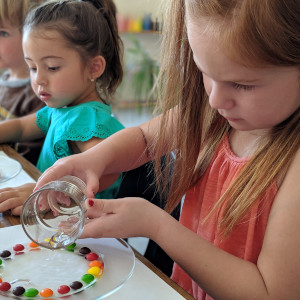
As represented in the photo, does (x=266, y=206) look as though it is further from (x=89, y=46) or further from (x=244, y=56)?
(x=89, y=46)

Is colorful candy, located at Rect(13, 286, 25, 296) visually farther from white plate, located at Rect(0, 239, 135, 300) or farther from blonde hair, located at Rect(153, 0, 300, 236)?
blonde hair, located at Rect(153, 0, 300, 236)

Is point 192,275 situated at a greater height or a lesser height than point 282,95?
lesser

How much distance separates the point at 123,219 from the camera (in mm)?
649

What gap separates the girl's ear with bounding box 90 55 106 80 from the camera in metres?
1.22

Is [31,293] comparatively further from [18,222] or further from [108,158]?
[108,158]

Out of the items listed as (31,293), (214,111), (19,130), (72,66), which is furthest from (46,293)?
(19,130)

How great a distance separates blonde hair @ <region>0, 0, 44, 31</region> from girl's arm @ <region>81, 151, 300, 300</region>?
43.1 inches

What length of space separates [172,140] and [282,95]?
0.36 m

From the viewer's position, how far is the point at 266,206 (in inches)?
28.5

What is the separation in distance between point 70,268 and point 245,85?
1.15 feet

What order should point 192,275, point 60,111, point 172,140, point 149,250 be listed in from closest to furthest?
point 192,275 < point 172,140 < point 149,250 < point 60,111

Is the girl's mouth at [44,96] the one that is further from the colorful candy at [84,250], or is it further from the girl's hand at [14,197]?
the colorful candy at [84,250]

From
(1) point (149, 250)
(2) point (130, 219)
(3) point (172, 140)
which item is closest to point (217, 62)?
(2) point (130, 219)

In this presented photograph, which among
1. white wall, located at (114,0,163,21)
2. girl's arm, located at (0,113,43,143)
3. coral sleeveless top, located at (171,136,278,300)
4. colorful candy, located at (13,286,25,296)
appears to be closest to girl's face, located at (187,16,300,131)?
coral sleeveless top, located at (171,136,278,300)
